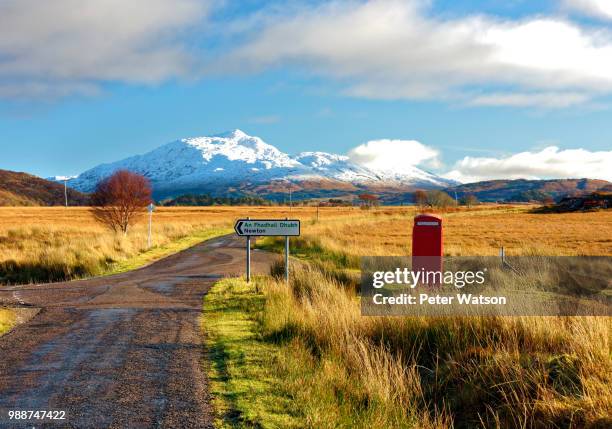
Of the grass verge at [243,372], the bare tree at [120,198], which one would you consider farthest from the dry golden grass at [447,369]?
the bare tree at [120,198]

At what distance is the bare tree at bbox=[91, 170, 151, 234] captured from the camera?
34.4m

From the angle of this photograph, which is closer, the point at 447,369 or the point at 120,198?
the point at 447,369

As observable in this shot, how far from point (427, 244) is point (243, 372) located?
7156 millimetres

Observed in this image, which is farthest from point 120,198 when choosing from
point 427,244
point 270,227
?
point 427,244

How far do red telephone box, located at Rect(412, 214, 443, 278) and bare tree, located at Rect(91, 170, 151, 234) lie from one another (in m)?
25.5

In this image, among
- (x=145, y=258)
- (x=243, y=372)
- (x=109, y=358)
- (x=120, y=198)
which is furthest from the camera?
(x=120, y=198)

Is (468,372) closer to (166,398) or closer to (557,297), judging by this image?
(166,398)

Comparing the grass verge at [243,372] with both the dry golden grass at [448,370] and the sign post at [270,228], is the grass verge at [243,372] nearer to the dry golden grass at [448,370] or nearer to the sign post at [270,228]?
the dry golden grass at [448,370]

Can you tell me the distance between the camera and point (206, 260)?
79.0 ft

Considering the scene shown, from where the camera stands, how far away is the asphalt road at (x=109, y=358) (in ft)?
18.6

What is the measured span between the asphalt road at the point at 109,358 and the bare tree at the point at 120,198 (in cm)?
2007

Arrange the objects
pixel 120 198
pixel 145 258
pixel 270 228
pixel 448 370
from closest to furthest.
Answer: pixel 448 370
pixel 270 228
pixel 145 258
pixel 120 198

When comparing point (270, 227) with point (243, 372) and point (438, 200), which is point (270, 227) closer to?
point (243, 372)

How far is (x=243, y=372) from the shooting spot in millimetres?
7051
